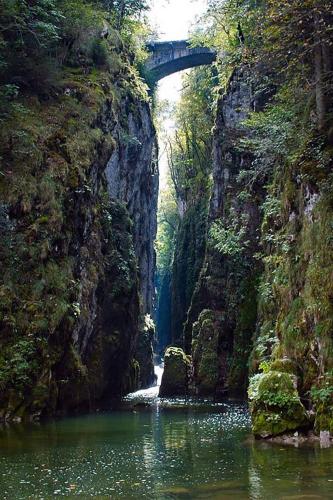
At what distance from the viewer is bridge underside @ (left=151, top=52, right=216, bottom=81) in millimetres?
49062

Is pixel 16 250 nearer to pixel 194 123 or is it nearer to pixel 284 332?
pixel 284 332

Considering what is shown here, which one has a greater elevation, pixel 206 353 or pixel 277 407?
pixel 206 353

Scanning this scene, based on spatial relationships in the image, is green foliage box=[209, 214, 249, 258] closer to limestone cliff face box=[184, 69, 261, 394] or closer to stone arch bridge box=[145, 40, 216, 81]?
limestone cliff face box=[184, 69, 261, 394]

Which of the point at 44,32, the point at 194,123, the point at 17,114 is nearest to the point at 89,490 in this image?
the point at 17,114

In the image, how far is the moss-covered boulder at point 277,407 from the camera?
12773 mm

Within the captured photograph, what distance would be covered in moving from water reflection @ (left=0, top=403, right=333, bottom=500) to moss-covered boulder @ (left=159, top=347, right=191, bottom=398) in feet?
55.1

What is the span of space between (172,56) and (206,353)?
28386 mm

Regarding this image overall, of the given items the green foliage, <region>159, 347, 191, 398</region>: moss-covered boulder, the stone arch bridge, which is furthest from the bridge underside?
<region>159, 347, 191, 398</region>: moss-covered boulder

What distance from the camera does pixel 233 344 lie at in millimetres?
31000

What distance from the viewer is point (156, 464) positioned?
10422 millimetres

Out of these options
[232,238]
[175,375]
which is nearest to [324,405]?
[232,238]

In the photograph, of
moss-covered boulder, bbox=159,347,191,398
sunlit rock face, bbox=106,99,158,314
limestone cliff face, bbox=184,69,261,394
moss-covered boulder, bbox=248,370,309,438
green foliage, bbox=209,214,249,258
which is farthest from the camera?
sunlit rock face, bbox=106,99,158,314

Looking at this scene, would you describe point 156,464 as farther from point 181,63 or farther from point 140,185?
point 181,63

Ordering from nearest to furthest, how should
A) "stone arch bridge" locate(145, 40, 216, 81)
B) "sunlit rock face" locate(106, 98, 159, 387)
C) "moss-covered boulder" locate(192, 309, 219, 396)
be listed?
"moss-covered boulder" locate(192, 309, 219, 396), "sunlit rock face" locate(106, 98, 159, 387), "stone arch bridge" locate(145, 40, 216, 81)
